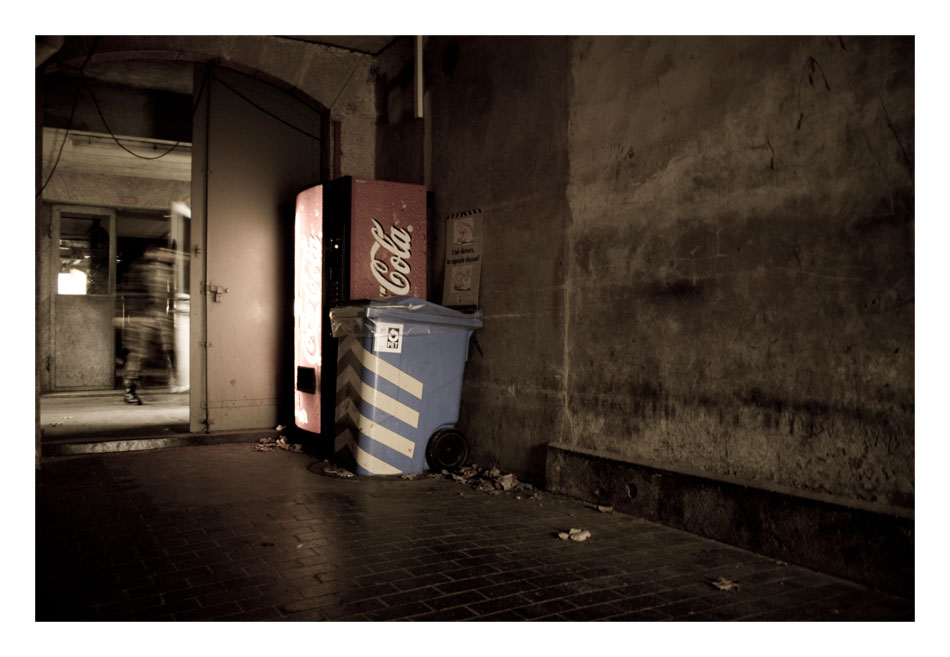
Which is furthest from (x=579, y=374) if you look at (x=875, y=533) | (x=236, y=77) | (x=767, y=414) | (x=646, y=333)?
(x=236, y=77)

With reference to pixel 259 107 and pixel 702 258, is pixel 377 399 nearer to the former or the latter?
pixel 702 258

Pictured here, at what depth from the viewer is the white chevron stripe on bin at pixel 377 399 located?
5.00 metres

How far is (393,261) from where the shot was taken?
236 inches

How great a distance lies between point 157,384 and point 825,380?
11709 mm

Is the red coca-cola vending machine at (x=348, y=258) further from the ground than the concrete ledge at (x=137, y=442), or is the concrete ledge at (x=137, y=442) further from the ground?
the red coca-cola vending machine at (x=348, y=258)

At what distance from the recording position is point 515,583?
2980 millimetres

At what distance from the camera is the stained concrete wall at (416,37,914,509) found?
303cm

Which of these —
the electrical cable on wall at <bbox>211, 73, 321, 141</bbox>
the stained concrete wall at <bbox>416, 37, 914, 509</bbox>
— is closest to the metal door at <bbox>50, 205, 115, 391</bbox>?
the electrical cable on wall at <bbox>211, 73, 321, 141</bbox>

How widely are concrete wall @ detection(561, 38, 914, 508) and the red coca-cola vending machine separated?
1806 millimetres

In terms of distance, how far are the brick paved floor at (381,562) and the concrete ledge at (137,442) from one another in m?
1.35

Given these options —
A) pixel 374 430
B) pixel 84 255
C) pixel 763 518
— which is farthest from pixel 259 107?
pixel 84 255

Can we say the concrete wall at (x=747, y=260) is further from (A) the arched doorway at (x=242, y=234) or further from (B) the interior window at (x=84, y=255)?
(B) the interior window at (x=84, y=255)

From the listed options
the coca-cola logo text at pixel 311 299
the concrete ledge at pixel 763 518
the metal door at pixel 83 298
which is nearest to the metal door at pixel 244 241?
the coca-cola logo text at pixel 311 299

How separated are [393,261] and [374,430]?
162cm
